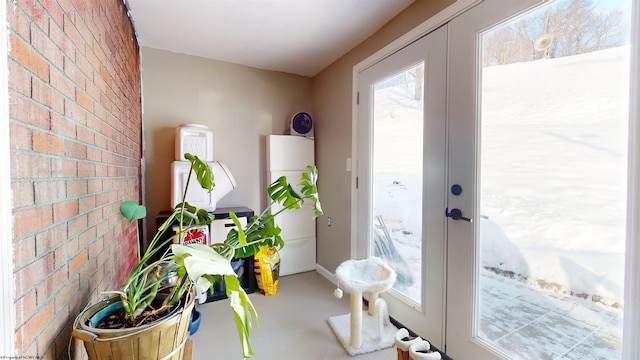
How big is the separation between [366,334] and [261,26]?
2.49 metres

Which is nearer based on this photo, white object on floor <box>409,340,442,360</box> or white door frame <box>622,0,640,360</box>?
white door frame <box>622,0,640,360</box>

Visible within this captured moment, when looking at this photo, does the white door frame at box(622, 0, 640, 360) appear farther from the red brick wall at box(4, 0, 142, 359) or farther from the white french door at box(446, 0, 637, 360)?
the red brick wall at box(4, 0, 142, 359)

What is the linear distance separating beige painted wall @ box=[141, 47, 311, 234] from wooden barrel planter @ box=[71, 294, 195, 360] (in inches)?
78.4

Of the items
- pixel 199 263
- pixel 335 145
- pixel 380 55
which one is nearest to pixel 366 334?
pixel 199 263

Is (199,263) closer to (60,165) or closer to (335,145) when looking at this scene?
(60,165)

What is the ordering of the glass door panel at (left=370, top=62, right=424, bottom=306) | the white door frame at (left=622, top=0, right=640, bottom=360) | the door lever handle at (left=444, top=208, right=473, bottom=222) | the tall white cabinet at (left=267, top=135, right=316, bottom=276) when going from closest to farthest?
the white door frame at (left=622, top=0, right=640, bottom=360) → the door lever handle at (left=444, top=208, right=473, bottom=222) → the glass door panel at (left=370, top=62, right=424, bottom=306) → the tall white cabinet at (left=267, top=135, right=316, bottom=276)

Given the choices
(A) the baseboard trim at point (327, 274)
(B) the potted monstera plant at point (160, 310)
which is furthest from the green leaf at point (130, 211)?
(A) the baseboard trim at point (327, 274)

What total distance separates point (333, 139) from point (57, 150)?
219cm

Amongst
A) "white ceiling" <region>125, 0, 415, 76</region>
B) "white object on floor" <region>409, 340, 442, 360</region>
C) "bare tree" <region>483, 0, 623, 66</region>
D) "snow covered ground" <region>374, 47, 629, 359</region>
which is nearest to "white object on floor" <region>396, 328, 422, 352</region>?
"white object on floor" <region>409, 340, 442, 360</region>

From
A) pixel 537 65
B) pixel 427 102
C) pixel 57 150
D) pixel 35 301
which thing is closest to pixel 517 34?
pixel 537 65

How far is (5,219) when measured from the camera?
0.52m

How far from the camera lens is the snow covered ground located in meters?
0.96

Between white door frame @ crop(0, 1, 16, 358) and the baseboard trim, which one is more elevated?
white door frame @ crop(0, 1, 16, 358)

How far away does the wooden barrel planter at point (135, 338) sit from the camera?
68 cm
